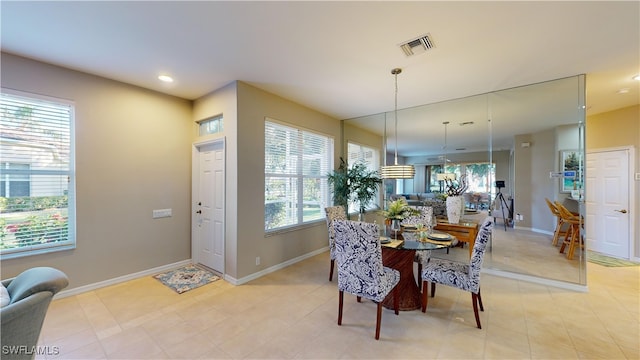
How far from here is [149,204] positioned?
368 centimetres

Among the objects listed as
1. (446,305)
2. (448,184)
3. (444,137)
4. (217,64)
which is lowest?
(446,305)

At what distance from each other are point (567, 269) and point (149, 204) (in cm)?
614

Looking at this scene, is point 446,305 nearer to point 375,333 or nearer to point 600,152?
point 375,333

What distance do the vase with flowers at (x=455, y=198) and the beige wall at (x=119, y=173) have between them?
4.48m

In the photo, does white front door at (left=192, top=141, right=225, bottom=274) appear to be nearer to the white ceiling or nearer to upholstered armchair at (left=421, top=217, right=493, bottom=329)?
the white ceiling

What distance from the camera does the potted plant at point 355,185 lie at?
482 centimetres

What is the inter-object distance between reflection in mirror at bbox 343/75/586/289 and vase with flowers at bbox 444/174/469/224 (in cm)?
16

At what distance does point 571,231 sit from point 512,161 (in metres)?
1.50

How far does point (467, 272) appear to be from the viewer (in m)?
2.53

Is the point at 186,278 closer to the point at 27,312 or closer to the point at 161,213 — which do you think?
the point at 161,213

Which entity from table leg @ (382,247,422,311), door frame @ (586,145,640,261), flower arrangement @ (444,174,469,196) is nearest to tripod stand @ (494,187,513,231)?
flower arrangement @ (444,174,469,196)

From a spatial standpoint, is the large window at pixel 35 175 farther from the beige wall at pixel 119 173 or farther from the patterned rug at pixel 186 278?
the patterned rug at pixel 186 278

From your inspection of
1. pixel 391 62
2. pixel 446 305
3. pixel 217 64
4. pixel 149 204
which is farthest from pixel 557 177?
pixel 149 204

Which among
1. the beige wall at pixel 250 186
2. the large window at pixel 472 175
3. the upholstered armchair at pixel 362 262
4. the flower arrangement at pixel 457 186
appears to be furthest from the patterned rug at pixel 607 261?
the beige wall at pixel 250 186
